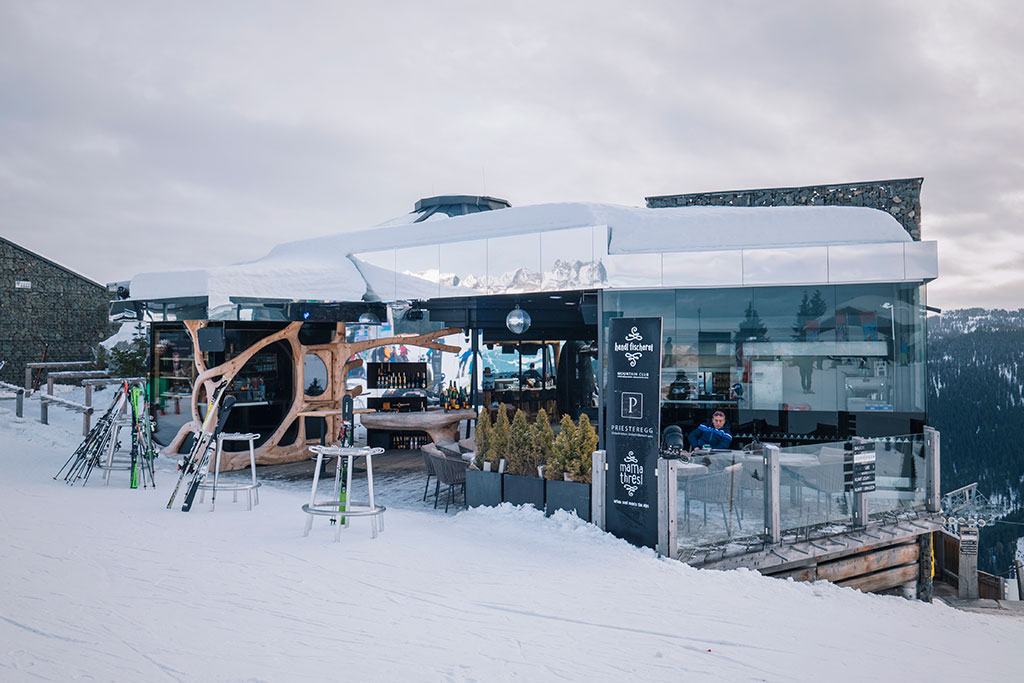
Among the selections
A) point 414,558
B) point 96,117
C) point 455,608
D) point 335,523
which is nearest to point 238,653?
point 455,608

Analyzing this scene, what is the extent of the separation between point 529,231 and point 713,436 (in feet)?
12.4

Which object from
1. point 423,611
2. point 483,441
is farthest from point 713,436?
point 423,611

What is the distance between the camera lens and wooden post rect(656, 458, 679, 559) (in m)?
6.94

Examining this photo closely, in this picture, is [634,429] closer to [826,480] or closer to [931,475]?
[826,480]

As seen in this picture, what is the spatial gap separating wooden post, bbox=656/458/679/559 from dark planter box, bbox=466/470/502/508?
2.09 meters

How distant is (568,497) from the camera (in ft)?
25.5

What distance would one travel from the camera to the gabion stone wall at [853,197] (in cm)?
1259

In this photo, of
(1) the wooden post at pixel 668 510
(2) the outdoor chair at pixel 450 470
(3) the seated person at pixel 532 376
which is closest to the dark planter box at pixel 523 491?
(2) the outdoor chair at pixel 450 470

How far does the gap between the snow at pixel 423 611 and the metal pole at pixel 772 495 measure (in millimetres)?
754

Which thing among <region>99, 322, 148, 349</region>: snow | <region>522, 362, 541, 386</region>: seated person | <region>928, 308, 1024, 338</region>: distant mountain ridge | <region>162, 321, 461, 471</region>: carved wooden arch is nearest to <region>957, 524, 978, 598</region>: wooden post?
<region>522, 362, 541, 386</region>: seated person

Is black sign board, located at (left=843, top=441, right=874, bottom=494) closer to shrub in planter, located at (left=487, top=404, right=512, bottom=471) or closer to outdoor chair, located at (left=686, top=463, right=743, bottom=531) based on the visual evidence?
outdoor chair, located at (left=686, top=463, right=743, bottom=531)

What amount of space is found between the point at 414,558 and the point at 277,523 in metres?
2.11

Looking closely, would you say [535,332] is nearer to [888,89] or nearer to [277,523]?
[888,89]

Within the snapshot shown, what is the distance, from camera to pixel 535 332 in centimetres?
1752
